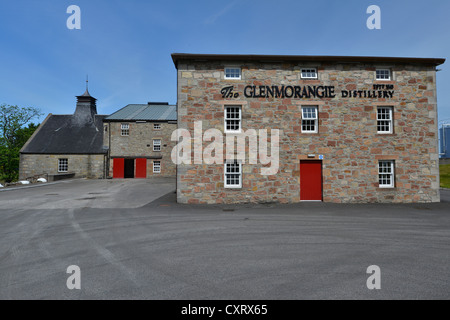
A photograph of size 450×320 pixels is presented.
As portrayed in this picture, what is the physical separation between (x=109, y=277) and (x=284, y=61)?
13778mm

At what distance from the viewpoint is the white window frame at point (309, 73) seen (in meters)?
14.8

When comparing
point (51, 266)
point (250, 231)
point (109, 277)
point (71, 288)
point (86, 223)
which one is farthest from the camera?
point (86, 223)

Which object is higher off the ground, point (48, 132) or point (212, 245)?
point (48, 132)

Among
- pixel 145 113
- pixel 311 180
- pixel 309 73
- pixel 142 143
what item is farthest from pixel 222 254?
pixel 145 113

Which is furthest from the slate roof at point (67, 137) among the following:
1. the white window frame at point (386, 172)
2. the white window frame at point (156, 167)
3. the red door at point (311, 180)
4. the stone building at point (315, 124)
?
the white window frame at point (386, 172)

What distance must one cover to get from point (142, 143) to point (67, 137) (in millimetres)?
11163

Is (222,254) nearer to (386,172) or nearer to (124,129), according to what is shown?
(386,172)

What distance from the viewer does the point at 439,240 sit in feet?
23.9

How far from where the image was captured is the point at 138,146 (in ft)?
113

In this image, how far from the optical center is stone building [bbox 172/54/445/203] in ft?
46.5

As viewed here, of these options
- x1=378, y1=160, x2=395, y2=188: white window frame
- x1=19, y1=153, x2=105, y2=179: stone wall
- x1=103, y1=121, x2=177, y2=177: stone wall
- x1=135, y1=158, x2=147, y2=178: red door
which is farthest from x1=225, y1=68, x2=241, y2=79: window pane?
x1=19, y1=153, x2=105, y2=179: stone wall

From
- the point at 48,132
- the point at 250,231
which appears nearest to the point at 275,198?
the point at 250,231
